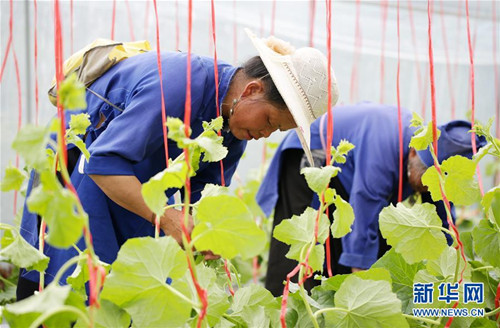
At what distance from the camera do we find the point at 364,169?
158 cm

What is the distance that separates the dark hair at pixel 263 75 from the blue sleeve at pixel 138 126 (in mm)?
139

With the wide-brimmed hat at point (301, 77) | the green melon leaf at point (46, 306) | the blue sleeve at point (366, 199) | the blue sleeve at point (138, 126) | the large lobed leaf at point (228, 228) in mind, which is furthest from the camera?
the blue sleeve at point (366, 199)

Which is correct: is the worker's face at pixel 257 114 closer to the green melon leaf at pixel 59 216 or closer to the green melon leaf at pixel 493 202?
the green melon leaf at pixel 493 202

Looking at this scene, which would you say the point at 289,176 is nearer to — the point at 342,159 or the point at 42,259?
the point at 342,159

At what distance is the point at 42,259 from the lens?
2.24 ft

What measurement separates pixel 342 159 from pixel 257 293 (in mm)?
205

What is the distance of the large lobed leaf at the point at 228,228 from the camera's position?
1.87 feet

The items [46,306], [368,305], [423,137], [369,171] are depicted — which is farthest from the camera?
[369,171]

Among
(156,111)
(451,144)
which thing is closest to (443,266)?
(156,111)

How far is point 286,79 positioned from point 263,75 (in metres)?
0.05

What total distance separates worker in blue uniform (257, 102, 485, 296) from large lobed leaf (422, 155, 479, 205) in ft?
2.23

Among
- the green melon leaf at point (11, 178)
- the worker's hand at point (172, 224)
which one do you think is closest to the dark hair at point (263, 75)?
the worker's hand at point (172, 224)

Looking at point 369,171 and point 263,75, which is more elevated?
point 263,75

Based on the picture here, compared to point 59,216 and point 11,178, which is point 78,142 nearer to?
point 11,178
